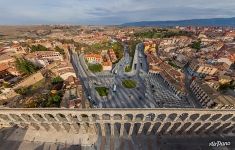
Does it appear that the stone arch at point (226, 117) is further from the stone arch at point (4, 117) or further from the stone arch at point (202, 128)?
the stone arch at point (4, 117)

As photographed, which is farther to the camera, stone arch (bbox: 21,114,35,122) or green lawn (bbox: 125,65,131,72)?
green lawn (bbox: 125,65,131,72)

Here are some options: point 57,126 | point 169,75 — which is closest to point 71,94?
point 57,126

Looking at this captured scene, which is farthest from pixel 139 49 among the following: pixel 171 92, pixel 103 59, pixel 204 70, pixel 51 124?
pixel 51 124

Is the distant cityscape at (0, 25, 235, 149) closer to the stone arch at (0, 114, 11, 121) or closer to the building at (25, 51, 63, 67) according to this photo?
the building at (25, 51, 63, 67)

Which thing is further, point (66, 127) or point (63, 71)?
point (63, 71)

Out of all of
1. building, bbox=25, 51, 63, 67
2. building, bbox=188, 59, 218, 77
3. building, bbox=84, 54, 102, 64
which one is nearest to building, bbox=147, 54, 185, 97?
building, bbox=188, 59, 218, 77

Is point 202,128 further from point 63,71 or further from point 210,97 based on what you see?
point 63,71
